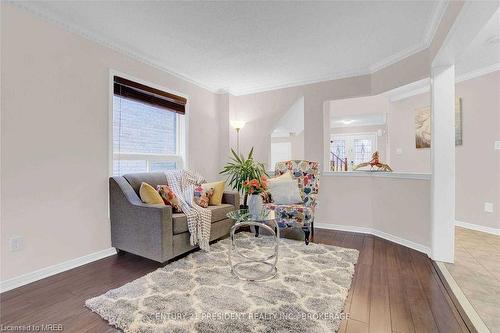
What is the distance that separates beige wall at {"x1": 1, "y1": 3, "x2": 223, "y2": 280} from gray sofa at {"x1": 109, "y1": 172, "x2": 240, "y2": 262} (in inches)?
6.4

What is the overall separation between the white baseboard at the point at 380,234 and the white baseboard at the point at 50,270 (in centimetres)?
299

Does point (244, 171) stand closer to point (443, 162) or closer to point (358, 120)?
point (443, 162)

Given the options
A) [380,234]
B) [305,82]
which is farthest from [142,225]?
[305,82]

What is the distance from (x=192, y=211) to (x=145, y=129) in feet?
4.65

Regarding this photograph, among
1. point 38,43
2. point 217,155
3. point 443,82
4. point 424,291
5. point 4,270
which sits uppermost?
point 38,43

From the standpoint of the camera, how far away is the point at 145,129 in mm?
3361

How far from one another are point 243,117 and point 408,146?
315 cm

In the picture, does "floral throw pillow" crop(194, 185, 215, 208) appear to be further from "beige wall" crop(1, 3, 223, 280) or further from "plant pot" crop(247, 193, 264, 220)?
"beige wall" crop(1, 3, 223, 280)

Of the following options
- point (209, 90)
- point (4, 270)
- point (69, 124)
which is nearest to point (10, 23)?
point (69, 124)

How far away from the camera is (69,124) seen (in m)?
2.44

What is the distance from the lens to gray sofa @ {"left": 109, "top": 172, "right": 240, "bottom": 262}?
2391 mm

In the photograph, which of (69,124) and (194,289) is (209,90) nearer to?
(69,124)

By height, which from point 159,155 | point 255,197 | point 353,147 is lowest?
point 255,197

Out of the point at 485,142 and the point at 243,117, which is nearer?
the point at 485,142
